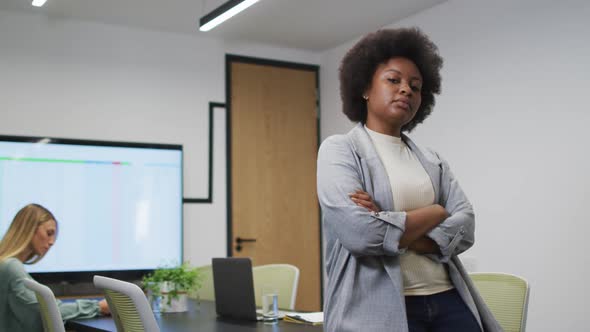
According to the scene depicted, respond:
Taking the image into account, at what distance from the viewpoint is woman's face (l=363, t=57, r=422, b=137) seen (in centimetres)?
175

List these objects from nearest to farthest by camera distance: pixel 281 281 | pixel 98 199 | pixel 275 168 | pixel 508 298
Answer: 1. pixel 508 298
2. pixel 281 281
3. pixel 98 199
4. pixel 275 168

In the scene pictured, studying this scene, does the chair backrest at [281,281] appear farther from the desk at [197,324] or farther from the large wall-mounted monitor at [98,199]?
the large wall-mounted monitor at [98,199]

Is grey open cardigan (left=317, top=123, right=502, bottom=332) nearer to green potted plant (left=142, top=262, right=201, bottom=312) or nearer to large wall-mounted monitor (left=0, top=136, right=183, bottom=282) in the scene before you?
green potted plant (left=142, top=262, right=201, bottom=312)

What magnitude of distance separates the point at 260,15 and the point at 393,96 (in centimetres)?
348

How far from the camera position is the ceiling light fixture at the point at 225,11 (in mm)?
3912

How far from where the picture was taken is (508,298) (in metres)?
2.36

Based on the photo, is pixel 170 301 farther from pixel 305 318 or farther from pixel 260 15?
pixel 260 15

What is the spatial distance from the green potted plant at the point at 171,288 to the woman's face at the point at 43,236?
503 millimetres

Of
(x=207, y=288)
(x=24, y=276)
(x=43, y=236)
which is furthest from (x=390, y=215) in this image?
(x=207, y=288)

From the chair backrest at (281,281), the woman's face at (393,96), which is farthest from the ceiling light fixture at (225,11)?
the woman's face at (393,96)

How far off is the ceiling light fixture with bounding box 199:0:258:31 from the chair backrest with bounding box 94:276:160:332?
2171 mm

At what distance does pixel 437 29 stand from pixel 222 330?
3247 mm

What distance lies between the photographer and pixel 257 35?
5.58 metres

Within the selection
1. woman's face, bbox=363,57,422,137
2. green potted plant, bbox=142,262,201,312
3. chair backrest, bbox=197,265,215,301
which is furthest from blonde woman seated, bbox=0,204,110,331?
woman's face, bbox=363,57,422,137
